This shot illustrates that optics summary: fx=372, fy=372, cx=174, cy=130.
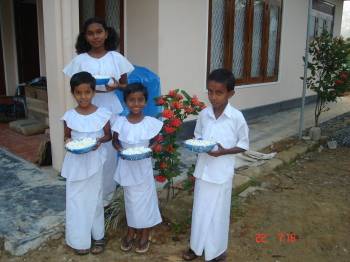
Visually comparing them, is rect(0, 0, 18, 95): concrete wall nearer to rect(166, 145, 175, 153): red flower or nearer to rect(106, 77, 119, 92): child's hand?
rect(106, 77, 119, 92): child's hand

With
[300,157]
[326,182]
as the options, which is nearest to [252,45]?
[300,157]

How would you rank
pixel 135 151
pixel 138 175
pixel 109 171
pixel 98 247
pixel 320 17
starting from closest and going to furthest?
pixel 135 151 < pixel 138 175 < pixel 98 247 < pixel 109 171 < pixel 320 17

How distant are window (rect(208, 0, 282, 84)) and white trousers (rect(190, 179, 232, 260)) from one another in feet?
13.5

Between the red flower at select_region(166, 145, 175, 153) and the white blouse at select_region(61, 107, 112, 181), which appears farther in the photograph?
the red flower at select_region(166, 145, 175, 153)

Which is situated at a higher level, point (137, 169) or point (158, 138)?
point (158, 138)

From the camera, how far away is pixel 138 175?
274 centimetres

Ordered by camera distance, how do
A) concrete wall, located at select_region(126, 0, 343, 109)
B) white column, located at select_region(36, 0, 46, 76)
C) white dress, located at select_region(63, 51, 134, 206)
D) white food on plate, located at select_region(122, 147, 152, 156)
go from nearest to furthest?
white food on plate, located at select_region(122, 147, 152, 156), white dress, located at select_region(63, 51, 134, 206), concrete wall, located at select_region(126, 0, 343, 109), white column, located at select_region(36, 0, 46, 76)

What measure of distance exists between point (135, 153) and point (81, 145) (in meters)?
0.36

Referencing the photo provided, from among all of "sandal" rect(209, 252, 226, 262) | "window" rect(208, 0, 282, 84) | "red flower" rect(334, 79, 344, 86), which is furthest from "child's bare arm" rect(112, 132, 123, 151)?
"red flower" rect(334, 79, 344, 86)

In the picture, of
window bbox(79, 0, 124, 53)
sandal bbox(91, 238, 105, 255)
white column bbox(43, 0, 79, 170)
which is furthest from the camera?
window bbox(79, 0, 124, 53)

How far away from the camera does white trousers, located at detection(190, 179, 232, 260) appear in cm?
260

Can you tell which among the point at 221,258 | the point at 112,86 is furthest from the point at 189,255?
the point at 112,86

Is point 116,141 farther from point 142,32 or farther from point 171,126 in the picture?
point 142,32

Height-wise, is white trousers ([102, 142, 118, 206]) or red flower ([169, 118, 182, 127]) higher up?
red flower ([169, 118, 182, 127])
